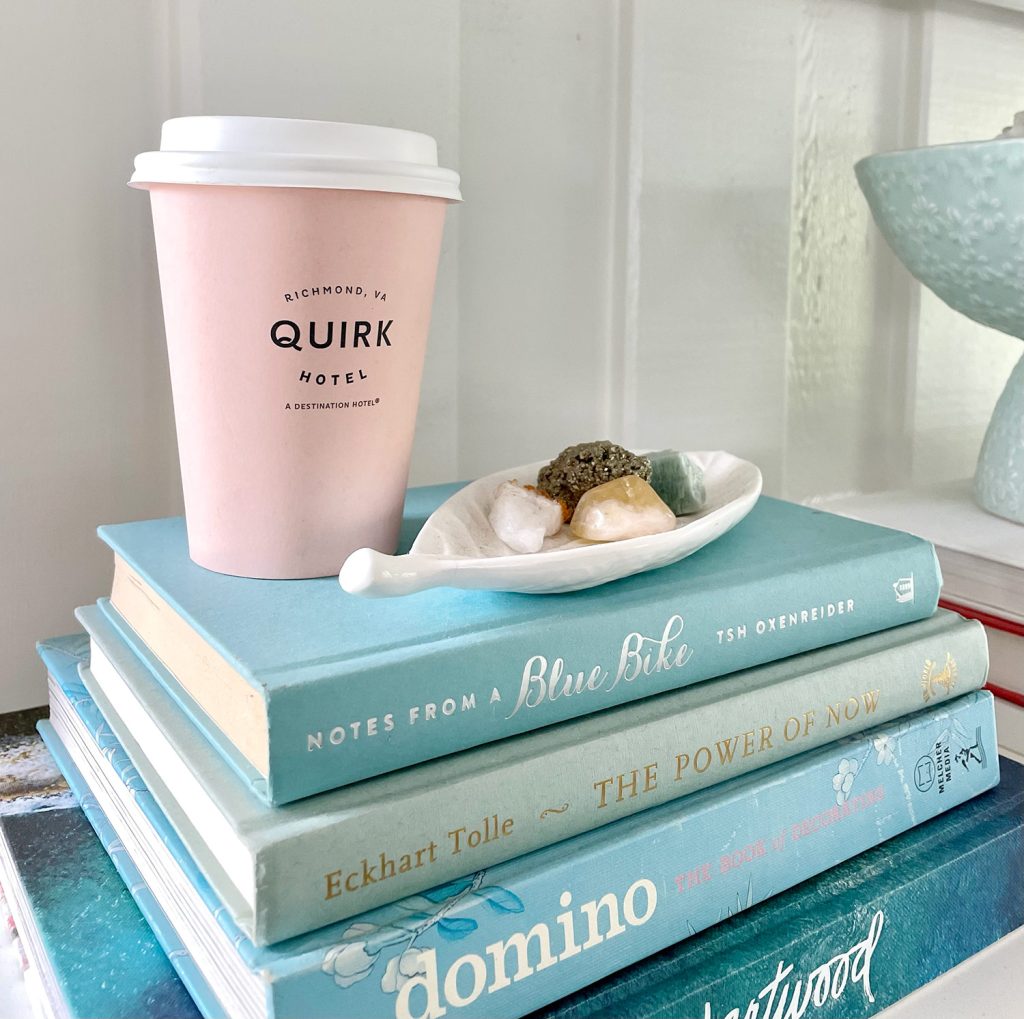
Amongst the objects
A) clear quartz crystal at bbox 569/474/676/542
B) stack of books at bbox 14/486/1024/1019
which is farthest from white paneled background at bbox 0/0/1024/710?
clear quartz crystal at bbox 569/474/676/542

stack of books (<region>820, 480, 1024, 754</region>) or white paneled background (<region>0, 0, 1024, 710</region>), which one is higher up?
white paneled background (<region>0, 0, 1024, 710</region>)

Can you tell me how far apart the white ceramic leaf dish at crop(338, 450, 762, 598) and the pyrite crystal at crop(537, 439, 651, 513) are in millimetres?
18

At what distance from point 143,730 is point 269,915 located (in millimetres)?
139

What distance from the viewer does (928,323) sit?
0.89 meters

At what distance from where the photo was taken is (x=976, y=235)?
61 cm

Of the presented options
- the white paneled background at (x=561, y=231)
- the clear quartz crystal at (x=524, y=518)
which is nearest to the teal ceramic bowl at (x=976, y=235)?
the white paneled background at (x=561, y=231)

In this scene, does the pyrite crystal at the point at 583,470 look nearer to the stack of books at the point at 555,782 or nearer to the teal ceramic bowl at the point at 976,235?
the stack of books at the point at 555,782

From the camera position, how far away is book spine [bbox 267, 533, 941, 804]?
319mm

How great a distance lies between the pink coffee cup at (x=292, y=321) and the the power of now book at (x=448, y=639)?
0.09ft

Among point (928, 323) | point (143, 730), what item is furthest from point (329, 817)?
point (928, 323)

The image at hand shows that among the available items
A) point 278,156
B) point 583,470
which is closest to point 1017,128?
point 583,470

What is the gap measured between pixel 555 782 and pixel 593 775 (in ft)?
0.05

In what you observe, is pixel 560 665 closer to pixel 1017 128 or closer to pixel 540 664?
pixel 540 664

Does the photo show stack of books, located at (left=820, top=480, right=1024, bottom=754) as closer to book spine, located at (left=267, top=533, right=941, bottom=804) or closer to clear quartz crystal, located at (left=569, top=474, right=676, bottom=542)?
book spine, located at (left=267, top=533, right=941, bottom=804)
